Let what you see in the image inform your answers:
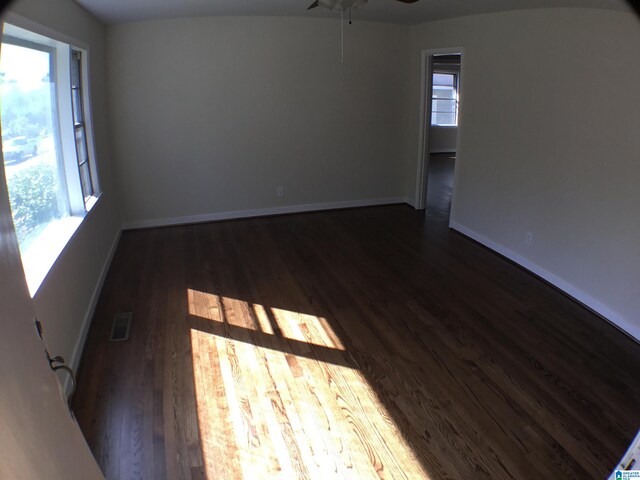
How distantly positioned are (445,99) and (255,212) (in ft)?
22.8

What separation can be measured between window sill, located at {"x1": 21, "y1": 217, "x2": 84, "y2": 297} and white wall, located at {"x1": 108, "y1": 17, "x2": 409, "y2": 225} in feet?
6.31

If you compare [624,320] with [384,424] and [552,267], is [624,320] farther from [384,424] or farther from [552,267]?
[384,424]

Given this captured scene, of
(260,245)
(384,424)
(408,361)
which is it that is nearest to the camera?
(384,424)

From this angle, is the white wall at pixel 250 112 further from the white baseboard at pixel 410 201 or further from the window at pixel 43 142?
the window at pixel 43 142

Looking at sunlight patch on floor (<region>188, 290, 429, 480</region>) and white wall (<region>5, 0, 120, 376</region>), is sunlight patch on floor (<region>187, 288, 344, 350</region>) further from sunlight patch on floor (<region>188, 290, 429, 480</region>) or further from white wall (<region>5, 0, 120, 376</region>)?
white wall (<region>5, 0, 120, 376</region>)

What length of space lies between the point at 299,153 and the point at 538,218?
300 centimetres

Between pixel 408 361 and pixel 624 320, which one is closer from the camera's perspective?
pixel 408 361

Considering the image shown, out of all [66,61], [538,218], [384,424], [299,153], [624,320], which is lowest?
[384,424]

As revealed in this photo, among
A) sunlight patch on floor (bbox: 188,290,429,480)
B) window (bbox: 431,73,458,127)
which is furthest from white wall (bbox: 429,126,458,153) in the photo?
sunlight patch on floor (bbox: 188,290,429,480)

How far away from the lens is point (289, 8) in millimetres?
4383

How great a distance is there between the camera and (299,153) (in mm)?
5676

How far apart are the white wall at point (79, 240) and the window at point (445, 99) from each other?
26.0ft

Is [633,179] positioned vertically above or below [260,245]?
above

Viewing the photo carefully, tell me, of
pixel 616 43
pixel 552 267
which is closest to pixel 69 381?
pixel 552 267
